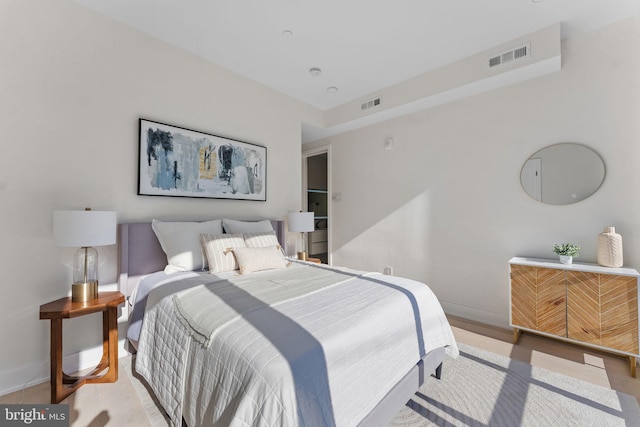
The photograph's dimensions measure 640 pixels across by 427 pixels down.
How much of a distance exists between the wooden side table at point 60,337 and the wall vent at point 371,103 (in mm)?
3441

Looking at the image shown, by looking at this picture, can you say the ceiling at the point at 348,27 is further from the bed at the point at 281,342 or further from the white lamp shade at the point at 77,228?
the bed at the point at 281,342

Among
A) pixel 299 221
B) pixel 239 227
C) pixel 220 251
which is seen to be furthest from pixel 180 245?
pixel 299 221

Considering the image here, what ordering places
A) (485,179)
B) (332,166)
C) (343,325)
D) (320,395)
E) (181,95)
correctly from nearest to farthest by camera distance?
1. (320,395)
2. (343,325)
3. (181,95)
4. (485,179)
5. (332,166)

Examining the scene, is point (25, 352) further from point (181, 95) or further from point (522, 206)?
point (522, 206)

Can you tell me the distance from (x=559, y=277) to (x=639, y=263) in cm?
64

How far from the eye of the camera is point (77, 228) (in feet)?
5.85

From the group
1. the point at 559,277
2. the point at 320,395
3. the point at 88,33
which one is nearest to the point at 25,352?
the point at 320,395

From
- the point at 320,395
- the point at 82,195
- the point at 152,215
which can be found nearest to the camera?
the point at 320,395

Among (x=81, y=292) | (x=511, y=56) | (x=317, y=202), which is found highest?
(x=511, y=56)

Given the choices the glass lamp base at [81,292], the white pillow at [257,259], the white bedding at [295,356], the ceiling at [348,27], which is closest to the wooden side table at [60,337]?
the glass lamp base at [81,292]

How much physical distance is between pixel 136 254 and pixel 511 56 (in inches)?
153

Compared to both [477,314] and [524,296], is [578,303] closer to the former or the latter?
[524,296]

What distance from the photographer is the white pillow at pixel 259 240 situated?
259 centimetres

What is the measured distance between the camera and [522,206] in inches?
109
